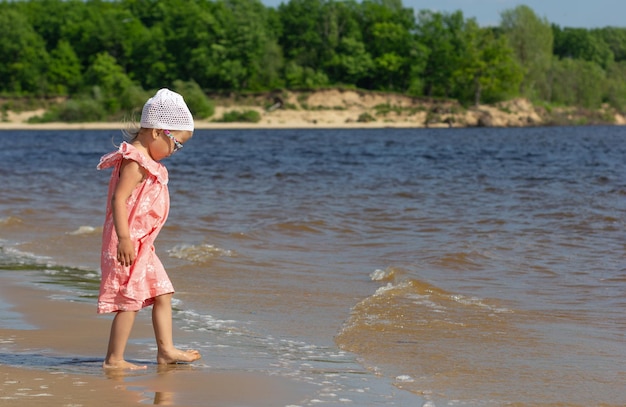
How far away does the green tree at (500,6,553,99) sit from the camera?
91.2m

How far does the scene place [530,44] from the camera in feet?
306

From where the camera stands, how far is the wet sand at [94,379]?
354 cm

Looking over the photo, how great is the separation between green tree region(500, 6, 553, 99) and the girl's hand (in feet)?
293

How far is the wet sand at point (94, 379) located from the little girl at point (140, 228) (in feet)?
0.64

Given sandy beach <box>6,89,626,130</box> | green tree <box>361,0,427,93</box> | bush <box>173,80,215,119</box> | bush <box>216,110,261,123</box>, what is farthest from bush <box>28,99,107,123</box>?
green tree <box>361,0,427,93</box>

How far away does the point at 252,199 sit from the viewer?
14.1 meters

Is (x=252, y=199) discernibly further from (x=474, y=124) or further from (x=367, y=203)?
(x=474, y=124)

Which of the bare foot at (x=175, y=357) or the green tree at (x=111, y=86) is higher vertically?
the green tree at (x=111, y=86)

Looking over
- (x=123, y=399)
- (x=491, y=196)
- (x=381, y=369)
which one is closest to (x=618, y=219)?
(x=491, y=196)

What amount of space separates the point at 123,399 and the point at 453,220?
8120mm

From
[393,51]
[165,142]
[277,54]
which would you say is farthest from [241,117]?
[165,142]

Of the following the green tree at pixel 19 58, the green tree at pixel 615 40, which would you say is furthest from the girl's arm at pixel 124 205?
the green tree at pixel 615 40

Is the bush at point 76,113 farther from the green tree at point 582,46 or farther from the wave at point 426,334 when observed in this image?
the green tree at point 582,46

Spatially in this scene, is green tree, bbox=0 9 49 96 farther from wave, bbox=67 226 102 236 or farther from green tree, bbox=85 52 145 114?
wave, bbox=67 226 102 236
